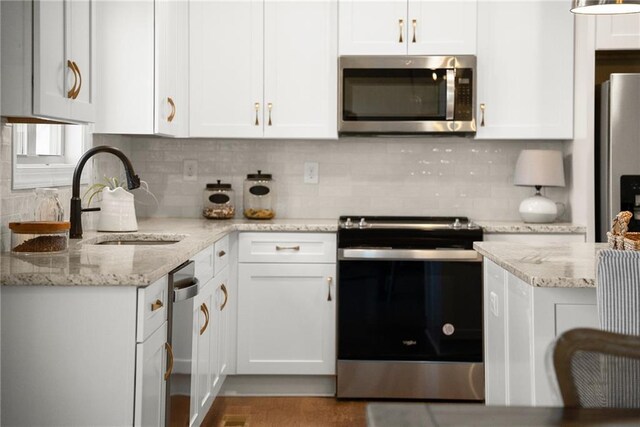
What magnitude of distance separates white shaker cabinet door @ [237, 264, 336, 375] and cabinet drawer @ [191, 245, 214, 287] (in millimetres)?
651

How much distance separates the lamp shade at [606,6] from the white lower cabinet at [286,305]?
1873mm

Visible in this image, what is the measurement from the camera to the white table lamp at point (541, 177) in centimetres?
419

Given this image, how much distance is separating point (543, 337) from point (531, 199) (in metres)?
2.09

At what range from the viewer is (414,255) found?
3.93m

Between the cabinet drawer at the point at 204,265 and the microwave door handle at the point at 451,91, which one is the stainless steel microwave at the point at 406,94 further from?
the cabinet drawer at the point at 204,265

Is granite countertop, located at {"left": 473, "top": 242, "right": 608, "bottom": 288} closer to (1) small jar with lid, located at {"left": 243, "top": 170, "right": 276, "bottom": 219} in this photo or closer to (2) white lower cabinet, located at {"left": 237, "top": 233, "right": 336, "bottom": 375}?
(2) white lower cabinet, located at {"left": 237, "top": 233, "right": 336, "bottom": 375}

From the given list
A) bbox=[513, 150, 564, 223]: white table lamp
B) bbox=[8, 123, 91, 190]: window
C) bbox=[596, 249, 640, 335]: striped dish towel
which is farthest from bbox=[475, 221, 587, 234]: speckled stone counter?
bbox=[596, 249, 640, 335]: striped dish towel

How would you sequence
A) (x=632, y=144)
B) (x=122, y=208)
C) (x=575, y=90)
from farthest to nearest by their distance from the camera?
1. (x=575, y=90)
2. (x=632, y=144)
3. (x=122, y=208)

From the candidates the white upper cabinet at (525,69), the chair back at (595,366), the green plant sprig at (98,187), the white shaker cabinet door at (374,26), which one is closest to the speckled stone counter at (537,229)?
the white upper cabinet at (525,69)

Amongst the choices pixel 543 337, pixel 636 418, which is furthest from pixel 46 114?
pixel 636 418

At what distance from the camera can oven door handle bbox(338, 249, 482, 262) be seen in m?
3.91

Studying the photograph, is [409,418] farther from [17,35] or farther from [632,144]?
[632,144]

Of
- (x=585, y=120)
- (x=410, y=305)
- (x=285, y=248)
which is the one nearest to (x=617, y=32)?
(x=585, y=120)

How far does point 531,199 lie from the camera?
4258 mm
